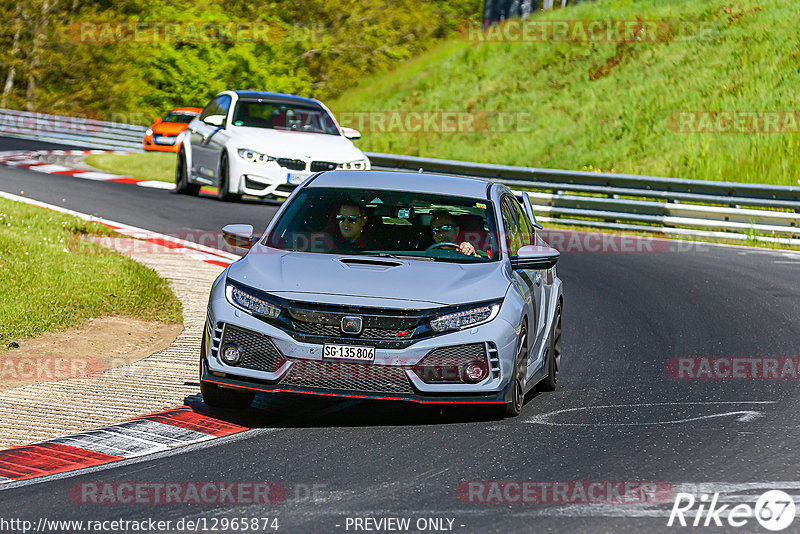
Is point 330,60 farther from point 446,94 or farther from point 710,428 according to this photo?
point 710,428

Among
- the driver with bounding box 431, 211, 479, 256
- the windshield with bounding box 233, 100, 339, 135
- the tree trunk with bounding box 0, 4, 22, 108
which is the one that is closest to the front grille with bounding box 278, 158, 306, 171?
the windshield with bounding box 233, 100, 339, 135

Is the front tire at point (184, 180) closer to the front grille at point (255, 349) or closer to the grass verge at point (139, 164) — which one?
the grass verge at point (139, 164)

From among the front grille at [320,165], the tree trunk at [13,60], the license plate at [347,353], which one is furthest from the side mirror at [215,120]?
the tree trunk at [13,60]

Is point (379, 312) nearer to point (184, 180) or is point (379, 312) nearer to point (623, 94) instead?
point (184, 180)

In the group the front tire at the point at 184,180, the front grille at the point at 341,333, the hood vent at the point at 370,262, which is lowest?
the front tire at the point at 184,180

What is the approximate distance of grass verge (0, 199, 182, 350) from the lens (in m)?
10.9

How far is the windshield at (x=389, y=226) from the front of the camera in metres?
8.44

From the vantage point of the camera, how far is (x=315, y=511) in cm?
576

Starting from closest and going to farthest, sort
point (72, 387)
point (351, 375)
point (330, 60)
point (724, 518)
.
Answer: point (724, 518), point (351, 375), point (72, 387), point (330, 60)

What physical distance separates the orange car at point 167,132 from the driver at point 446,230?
31.8m

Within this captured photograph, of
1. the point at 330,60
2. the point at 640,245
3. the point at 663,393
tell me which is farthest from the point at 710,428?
the point at 330,60

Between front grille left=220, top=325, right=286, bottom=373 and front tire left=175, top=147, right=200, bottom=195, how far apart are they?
1535 centimetres

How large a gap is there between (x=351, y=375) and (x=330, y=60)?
54.9m

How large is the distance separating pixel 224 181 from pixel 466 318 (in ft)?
46.3
